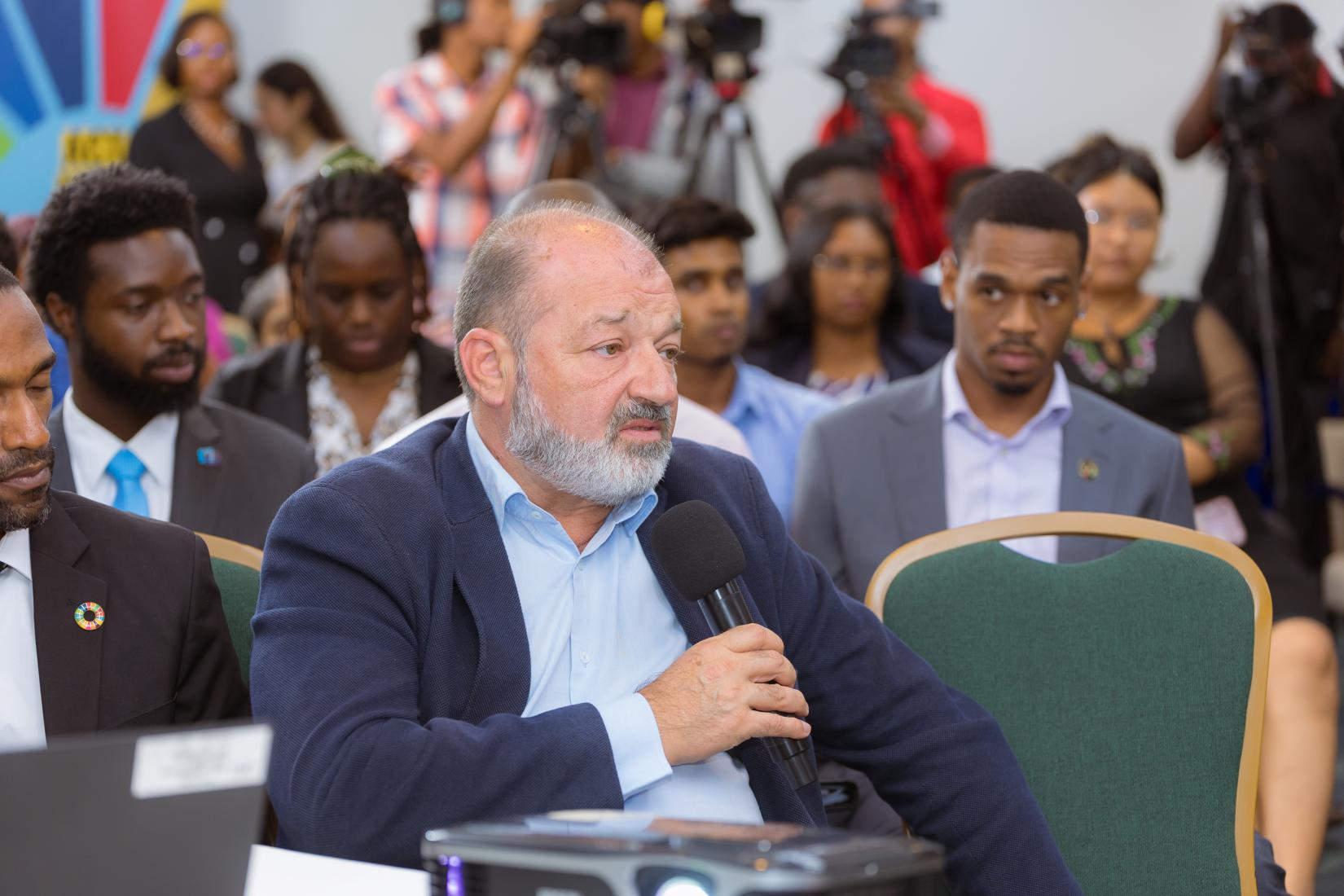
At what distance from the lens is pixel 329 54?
22.7 ft

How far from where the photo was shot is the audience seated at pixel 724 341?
11.6 feet

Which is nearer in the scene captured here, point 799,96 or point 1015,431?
point 1015,431

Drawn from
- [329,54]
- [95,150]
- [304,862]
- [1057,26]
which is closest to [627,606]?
[304,862]

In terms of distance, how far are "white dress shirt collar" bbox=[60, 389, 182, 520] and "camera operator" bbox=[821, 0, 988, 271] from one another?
2782mm

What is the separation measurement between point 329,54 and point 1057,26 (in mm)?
3085

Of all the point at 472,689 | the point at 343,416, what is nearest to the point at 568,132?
the point at 343,416

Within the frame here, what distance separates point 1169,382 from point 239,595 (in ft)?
7.45

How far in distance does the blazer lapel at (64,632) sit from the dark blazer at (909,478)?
50.6 inches

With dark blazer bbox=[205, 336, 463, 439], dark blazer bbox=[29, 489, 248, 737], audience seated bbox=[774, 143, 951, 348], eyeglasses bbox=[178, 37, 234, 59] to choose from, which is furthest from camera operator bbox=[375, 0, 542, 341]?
dark blazer bbox=[29, 489, 248, 737]

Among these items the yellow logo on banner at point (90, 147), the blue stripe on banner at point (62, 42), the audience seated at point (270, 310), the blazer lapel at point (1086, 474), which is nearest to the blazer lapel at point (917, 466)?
the blazer lapel at point (1086, 474)

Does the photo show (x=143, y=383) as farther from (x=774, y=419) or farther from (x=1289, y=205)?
(x=1289, y=205)

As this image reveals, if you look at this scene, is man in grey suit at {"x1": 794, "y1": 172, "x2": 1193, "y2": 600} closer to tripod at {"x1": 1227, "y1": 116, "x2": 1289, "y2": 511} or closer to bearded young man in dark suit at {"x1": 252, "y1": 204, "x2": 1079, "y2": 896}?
bearded young man in dark suit at {"x1": 252, "y1": 204, "x2": 1079, "y2": 896}

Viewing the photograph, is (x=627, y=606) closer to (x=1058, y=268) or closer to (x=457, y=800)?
(x=457, y=800)

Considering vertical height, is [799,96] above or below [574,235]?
above
